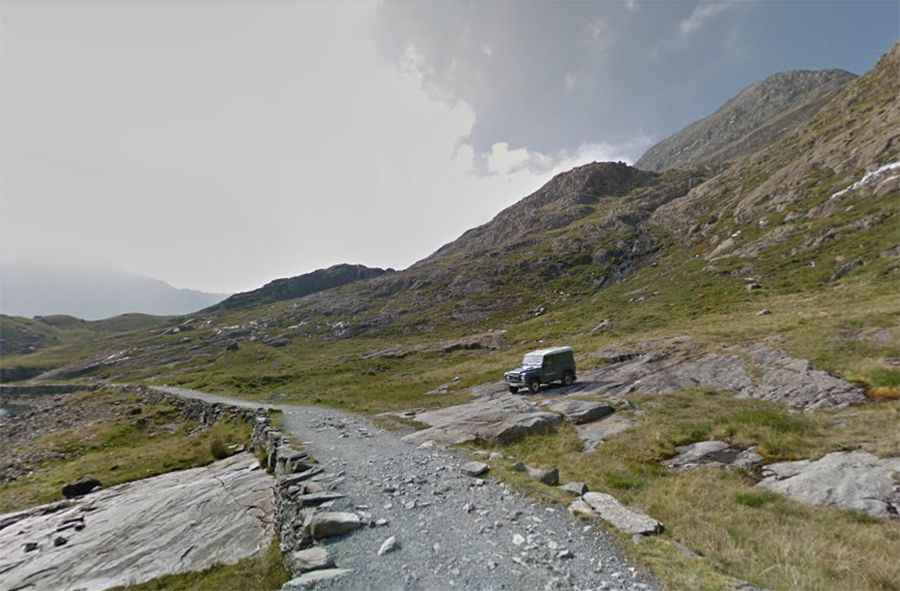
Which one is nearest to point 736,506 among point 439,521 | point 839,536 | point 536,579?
point 839,536

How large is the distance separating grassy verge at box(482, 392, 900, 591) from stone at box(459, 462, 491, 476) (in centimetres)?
53

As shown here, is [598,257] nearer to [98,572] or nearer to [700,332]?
[700,332]

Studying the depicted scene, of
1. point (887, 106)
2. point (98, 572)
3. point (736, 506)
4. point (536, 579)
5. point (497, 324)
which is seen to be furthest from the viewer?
point (497, 324)

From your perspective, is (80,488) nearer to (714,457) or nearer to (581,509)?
(581,509)

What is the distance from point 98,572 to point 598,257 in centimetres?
14186

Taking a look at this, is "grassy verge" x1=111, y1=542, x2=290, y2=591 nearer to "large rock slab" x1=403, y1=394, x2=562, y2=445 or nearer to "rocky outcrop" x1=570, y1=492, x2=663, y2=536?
"rocky outcrop" x1=570, y1=492, x2=663, y2=536

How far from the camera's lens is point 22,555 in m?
16.8

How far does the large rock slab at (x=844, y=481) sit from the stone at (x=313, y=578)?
13140mm

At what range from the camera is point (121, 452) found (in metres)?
33.4

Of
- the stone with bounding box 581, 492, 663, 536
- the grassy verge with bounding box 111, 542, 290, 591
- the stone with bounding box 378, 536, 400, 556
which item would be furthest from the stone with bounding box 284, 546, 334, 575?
the stone with bounding box 581, 492, 663, 536

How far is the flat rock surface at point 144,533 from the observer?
537 inches

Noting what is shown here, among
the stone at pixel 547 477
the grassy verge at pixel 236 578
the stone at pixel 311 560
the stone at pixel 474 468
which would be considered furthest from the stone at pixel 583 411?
the stone at pixel 311 560

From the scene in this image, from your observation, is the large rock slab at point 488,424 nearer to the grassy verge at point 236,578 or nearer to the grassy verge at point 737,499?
the grassy verge at point 737,499

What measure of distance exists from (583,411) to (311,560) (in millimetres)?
18663
